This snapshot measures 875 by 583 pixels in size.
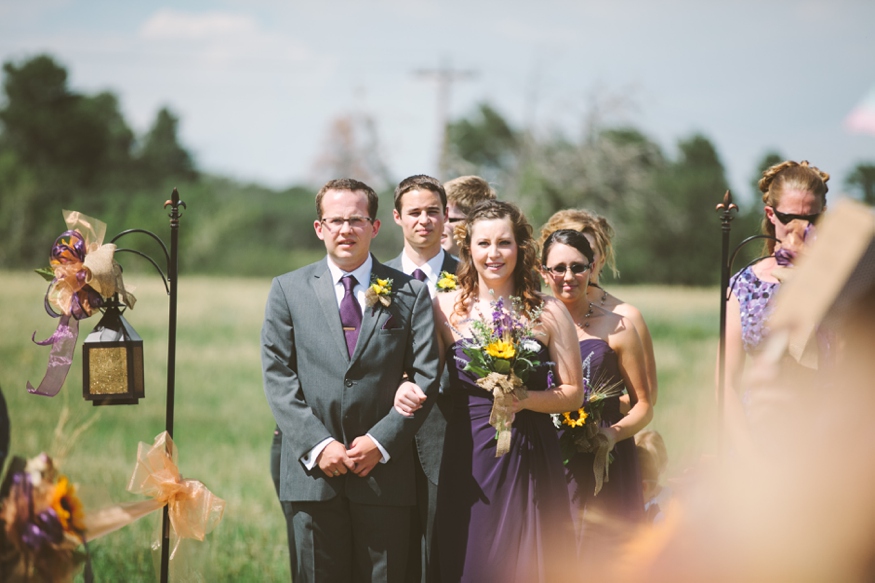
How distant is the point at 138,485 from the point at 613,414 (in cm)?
262

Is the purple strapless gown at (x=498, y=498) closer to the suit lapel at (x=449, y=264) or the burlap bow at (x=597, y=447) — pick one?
the burlap bow at (x=597, y=447)

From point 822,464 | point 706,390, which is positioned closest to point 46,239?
point 706,390

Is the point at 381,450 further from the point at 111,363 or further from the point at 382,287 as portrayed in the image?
the point at 111,363

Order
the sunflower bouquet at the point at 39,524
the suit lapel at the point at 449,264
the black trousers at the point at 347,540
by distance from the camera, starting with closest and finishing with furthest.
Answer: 1. the sunflower bouquet at the point at 39,524
2. the black trousers at the point at 347,540
3. the suit lapel at the point at 449,264

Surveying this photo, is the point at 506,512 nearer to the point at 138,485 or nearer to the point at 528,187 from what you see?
the point at 138,485

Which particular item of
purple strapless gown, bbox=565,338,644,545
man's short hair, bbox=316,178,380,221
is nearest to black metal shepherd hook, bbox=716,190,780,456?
purple strapless gown, bbox=565,338,644,545

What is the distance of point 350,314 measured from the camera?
455cm

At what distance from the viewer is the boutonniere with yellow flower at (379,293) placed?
4426mm

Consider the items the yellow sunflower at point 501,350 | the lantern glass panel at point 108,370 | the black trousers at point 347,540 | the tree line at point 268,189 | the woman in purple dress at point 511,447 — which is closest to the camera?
the yellow sunflower at point 501,350

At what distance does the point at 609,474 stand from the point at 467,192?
2.03m

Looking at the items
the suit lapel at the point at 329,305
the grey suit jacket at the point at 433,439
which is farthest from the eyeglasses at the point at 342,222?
the grey suit jacket at the point at 433,439

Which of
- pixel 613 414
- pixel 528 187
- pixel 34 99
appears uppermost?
pixel 34 99

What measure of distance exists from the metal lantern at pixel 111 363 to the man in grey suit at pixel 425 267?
152cm

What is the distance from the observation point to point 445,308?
15.4ft
